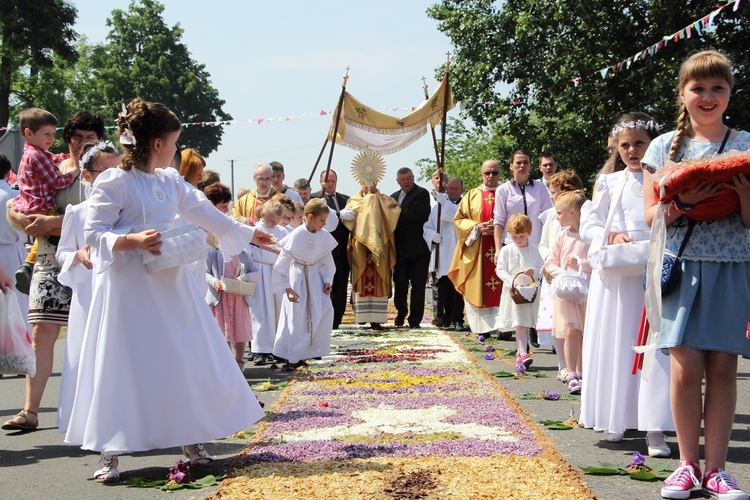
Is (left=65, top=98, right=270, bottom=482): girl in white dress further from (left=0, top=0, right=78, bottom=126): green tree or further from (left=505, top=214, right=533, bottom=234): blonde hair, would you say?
(left=0, top=0, right=78, bottom=126): green tree

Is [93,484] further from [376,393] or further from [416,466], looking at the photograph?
[376,393]

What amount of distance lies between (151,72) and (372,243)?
59.7 m

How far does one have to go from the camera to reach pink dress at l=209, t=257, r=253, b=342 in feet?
36.0

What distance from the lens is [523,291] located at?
11227mm

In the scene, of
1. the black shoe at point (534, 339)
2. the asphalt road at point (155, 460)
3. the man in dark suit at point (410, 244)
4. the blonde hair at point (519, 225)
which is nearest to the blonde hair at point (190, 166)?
the asphalt road at point (155, 460)

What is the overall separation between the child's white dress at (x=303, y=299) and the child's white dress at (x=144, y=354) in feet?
17.1

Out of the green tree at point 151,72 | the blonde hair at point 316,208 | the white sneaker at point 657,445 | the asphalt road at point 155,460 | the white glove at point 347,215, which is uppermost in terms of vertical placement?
the green tree at point 151,72

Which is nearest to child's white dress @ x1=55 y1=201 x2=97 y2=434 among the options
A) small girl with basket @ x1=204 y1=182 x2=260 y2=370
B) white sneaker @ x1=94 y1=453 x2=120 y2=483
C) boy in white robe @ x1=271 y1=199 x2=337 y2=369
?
white sneaker @ x1=94 y1=453 x2=120 y2=483

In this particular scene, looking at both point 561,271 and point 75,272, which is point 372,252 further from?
point 75,272

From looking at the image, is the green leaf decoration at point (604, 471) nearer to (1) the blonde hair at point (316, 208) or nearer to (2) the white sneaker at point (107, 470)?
(2) the white sneaker at point (107, 470)

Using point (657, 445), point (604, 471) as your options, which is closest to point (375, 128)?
point (657, 445)

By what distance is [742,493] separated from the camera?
5066 mm

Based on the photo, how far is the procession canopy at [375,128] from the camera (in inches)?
711

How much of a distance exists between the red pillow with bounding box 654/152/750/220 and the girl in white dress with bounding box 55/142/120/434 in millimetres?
3734
